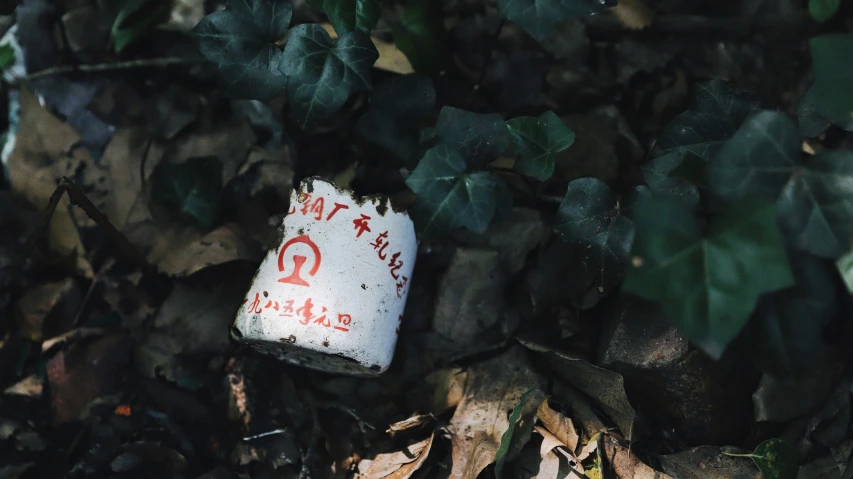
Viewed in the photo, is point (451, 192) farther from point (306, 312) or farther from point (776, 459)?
point (776, 459)

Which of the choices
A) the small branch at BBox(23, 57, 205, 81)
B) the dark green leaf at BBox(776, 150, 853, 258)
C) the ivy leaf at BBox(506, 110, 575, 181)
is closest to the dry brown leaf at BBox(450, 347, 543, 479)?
the ivy leaf at BBox(506, 110, 575, 181)

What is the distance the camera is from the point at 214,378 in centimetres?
185

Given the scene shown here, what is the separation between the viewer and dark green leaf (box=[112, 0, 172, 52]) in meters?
1.96

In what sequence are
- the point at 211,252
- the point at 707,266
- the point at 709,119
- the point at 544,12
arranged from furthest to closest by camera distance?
the point at 211,252
the point at 709,119
the point at 544,12
the point at 707,266

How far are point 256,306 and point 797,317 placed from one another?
49.0 inches

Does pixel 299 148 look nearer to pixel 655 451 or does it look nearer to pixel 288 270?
pixel 288 270

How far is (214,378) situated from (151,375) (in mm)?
182

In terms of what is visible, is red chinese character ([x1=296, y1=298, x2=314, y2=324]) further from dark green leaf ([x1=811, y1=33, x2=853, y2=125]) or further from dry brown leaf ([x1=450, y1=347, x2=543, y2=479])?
dark green leaf ([x1=811, y1=33, x2=853, y2=125])

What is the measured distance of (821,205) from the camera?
128 centimetres

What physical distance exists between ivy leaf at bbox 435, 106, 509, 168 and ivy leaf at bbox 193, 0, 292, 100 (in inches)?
18.2

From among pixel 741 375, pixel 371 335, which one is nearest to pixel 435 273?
pixel 371 335

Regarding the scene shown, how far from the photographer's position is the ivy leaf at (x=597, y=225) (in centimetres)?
160

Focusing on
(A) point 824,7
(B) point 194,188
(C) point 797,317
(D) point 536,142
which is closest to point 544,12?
(D) point 536,142

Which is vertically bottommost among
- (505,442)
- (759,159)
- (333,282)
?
(505,442)
